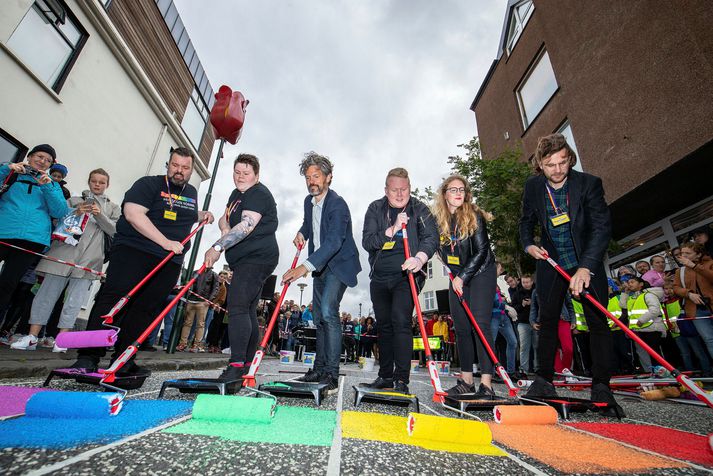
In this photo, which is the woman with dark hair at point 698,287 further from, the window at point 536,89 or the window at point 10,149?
the window at point 10,149

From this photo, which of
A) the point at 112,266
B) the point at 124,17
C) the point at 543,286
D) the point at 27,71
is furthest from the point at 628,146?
the point at 124,17

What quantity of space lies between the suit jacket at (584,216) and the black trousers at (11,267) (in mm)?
5195

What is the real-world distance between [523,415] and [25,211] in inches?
199

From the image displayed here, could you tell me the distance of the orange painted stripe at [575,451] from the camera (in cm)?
129

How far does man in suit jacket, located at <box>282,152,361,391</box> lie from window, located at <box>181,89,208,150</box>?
1281 centimetres

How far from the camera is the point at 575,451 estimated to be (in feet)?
4.85

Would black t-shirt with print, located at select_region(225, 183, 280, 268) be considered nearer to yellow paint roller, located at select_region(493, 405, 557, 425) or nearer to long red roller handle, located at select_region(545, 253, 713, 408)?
yellow paint roller, located at select_region(493, 405, 557, 425)

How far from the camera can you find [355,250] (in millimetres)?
3348

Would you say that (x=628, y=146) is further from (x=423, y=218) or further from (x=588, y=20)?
(x=423, y=218)

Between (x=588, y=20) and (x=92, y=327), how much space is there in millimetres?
12912

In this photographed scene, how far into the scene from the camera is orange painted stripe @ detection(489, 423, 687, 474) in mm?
1287

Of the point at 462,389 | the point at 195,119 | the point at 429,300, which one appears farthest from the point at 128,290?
the point at 429,300

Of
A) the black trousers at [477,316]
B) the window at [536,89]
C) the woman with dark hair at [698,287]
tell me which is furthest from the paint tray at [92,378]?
the window at [536,89]

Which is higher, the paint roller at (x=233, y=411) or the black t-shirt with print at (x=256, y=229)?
the black t-shirt with print at (x=256, y=229)
